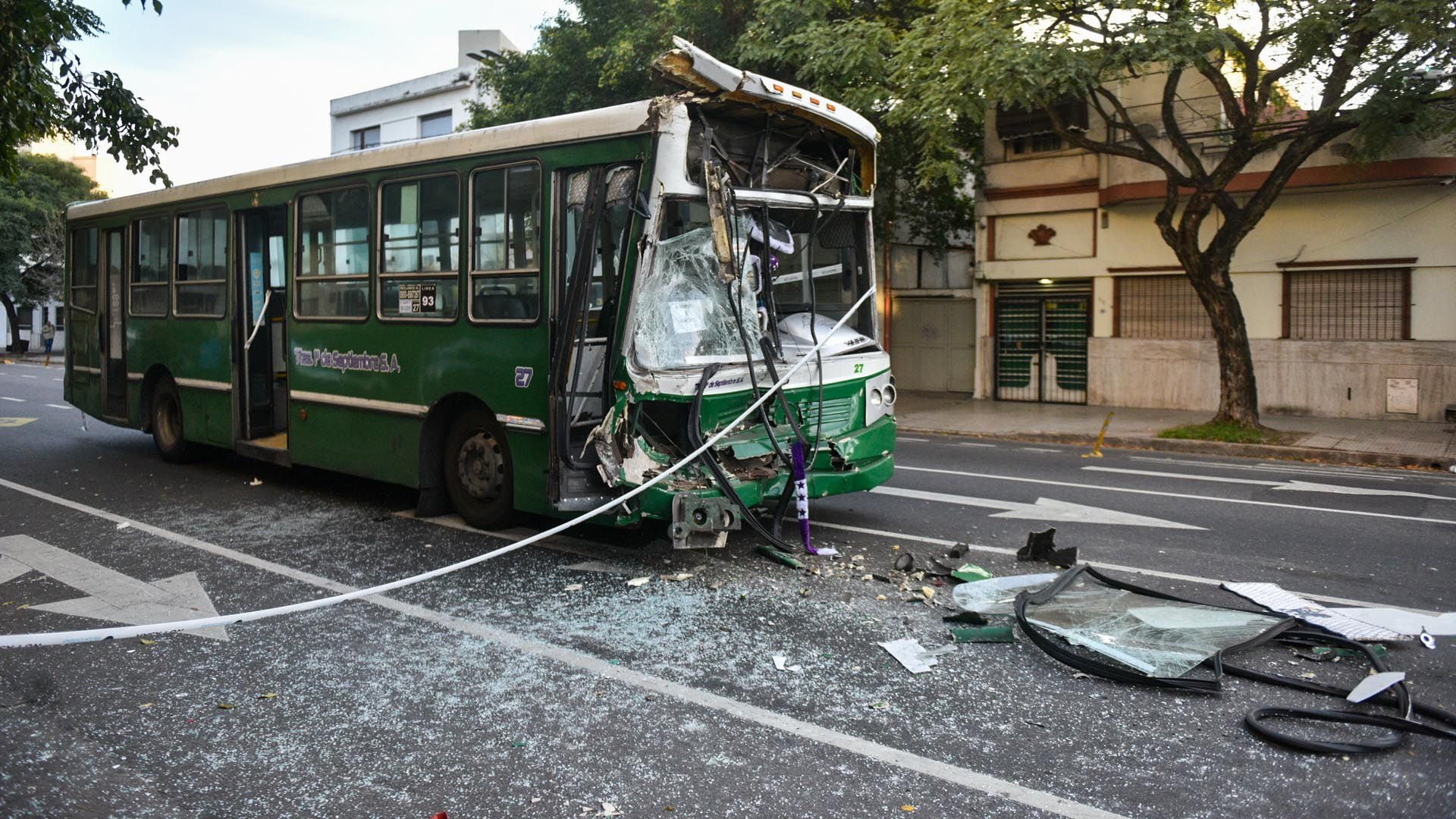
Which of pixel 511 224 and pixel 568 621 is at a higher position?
pixel 511 224

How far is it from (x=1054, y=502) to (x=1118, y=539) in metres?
1.57

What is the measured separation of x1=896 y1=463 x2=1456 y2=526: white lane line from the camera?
8.80 metres

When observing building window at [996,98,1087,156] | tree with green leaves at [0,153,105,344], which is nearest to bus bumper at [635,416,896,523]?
building window at [996,98,1087,156]

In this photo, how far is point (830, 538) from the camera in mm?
7656

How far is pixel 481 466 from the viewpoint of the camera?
7840mm

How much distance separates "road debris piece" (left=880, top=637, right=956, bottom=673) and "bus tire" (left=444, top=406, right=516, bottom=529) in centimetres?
328

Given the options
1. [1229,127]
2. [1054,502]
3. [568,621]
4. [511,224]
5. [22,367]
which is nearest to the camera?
[568,621]

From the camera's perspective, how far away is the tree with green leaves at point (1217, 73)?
12.4 metres

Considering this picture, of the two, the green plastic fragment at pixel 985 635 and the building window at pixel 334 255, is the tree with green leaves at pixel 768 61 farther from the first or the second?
the green plastic fragment at pixel 985 635

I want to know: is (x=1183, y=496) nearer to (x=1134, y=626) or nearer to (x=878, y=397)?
(x=878, y=397)

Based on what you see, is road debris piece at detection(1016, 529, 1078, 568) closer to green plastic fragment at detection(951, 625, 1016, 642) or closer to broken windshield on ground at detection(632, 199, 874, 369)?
green plastic fragment at detection(951, 625, 1016, 642)

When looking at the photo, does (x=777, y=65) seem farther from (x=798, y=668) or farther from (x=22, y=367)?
(x=22, y=367)

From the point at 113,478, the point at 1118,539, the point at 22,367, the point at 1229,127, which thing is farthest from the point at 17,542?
the point at 22,367

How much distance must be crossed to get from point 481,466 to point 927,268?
18.4 meters
